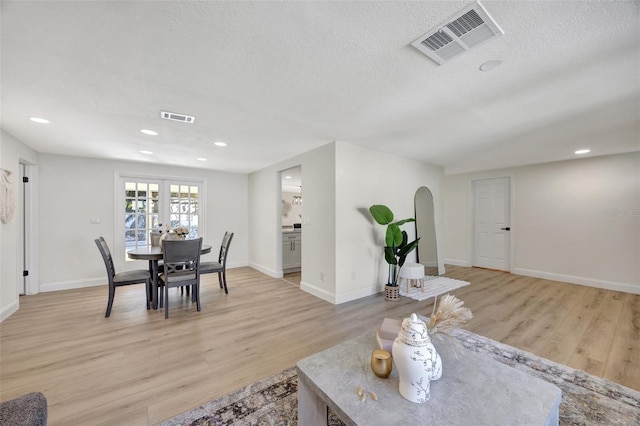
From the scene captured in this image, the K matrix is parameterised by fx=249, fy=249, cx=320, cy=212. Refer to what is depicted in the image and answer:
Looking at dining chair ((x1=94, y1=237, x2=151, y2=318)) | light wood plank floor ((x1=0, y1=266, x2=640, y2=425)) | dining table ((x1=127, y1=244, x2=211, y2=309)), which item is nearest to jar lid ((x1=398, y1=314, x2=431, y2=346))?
light wood plank floor ((x1=0, y1=266, x2=640, y2=425))

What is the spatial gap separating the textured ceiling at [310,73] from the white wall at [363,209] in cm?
52

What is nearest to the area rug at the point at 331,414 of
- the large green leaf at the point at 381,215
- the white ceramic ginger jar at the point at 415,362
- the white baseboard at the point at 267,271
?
the white ceramic ginger jar at the point at 415,362

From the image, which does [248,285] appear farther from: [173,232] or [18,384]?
[18,384]

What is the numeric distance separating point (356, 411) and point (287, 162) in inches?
163

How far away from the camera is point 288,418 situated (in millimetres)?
1528

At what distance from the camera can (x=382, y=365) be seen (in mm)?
1241

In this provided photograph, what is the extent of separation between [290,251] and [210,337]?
10.0ft

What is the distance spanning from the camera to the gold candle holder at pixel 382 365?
1.24m

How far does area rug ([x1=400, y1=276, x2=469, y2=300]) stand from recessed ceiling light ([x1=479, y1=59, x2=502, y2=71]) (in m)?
3.09

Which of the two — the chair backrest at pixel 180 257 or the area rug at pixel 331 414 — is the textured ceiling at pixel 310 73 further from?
the area rug at pixel 331 414

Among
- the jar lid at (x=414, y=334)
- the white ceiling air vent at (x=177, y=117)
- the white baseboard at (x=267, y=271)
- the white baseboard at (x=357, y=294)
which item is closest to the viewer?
the jar lid at (x=414, y=334)

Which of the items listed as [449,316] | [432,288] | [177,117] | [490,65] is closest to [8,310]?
[177,117]

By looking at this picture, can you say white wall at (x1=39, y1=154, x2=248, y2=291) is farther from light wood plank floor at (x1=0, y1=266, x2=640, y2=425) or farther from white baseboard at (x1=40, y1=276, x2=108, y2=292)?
light wood plank floor at (x1=0, y1=266, x2=640, y2=425)

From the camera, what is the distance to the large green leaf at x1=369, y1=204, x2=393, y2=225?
374 centimetres
